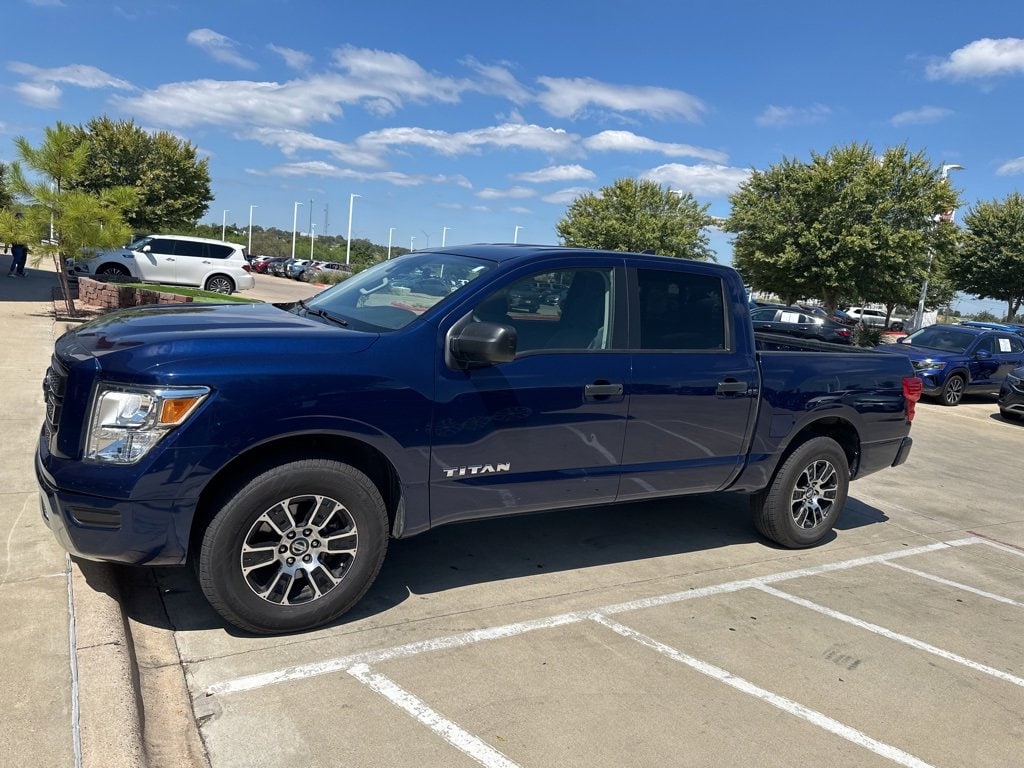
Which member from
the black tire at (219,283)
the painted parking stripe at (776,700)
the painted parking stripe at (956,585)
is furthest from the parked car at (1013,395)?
the black tire at (219,283)

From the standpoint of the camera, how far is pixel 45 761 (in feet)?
8.50

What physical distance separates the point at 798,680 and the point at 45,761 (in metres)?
3.11

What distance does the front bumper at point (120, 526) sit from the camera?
3.21 metres

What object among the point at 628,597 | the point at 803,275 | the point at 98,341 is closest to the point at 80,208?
the point at 98,341

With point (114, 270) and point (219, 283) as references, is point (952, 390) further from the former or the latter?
point (114, 270)

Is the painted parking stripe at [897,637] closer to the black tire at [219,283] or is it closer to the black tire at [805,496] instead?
the black tire at [805,496]

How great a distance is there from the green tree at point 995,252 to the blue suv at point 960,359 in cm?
2090

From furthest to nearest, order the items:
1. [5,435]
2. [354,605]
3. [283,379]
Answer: [5,435] → [354,605] → [283,379]

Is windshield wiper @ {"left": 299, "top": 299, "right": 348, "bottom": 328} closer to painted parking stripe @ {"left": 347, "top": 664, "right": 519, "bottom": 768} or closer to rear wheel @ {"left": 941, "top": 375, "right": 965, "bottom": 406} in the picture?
painted parking stripe @ {"left": 347, "top": 664, "right": 519, "bottom": 768}

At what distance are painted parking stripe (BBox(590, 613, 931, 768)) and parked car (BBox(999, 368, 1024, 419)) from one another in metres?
12.5

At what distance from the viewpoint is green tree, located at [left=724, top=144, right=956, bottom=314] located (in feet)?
82.3

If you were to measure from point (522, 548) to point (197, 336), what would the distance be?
102 inches

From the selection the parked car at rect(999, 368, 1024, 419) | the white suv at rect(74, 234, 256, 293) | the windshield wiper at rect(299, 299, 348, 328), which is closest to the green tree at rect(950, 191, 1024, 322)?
the parked car at rect(999, 368, 1024, 419)

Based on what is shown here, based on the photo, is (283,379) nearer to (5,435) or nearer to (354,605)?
(354,605)
